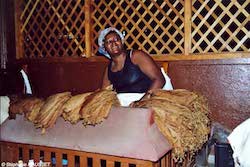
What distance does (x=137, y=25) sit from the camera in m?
3.39

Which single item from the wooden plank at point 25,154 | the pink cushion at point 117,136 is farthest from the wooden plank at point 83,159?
the wooden plank at point 25,154

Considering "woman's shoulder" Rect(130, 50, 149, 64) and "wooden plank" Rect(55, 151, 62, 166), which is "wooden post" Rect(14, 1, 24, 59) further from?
"wooden plank" Rect(55, 151, 62, 166)

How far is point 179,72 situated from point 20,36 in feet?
8.13

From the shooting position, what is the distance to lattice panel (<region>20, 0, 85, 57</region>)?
3.77 m

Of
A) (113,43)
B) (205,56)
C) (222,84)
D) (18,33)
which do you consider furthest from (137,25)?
(18,33)

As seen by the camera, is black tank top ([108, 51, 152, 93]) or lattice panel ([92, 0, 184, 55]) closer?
black tank top ([108, 51, 152, 93])

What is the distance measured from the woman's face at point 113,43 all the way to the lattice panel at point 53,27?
104 cm

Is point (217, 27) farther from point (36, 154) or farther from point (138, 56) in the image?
point (36, 154)

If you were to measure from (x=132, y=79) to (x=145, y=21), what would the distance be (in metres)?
0.92

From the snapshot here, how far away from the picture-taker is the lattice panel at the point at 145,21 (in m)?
3.24

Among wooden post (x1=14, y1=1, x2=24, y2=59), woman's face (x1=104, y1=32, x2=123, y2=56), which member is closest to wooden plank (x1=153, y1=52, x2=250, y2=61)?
woman's face (x1=104, y1=32, x2=123, y2=56)

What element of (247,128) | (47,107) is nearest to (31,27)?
(47,107)

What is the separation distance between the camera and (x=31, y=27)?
4.10 metres

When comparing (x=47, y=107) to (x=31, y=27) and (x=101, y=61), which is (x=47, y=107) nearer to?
(x=101, y=61)
